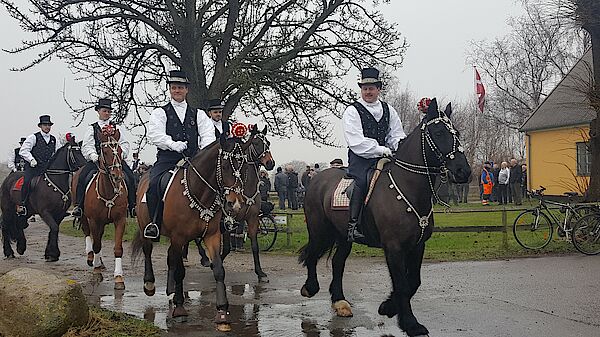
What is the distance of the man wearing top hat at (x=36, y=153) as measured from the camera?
1520 centimetres

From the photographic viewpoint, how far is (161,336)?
7.69 m

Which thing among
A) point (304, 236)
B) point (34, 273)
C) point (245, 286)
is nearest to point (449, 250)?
point (304, 236)

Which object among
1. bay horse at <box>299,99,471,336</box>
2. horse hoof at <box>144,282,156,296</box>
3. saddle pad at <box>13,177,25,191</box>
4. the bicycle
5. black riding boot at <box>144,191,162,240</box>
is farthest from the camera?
saddle pad at <box>13,177,25,191</box>

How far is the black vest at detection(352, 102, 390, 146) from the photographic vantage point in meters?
8.64

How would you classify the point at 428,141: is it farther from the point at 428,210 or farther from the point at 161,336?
the point at 161,336

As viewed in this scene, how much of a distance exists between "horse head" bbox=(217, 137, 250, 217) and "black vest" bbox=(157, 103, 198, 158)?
1.43m

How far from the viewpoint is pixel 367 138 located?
848cm

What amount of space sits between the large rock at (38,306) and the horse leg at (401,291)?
3429mm

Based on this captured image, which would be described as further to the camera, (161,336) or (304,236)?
(304,236)

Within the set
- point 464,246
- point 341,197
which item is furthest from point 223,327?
point 464,246

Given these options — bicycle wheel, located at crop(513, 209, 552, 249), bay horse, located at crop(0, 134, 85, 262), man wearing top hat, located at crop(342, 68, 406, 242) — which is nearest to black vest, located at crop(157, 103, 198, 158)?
man wearing top hat, located at crop(342, 68, 406, 242)

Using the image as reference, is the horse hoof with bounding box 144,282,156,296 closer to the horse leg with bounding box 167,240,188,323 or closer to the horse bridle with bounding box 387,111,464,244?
the horse leg with bounding box 167,240,188,323

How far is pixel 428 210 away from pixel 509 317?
1.83m

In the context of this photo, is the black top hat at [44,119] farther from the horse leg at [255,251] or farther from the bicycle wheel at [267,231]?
the horse leg at [255,251]
